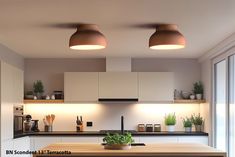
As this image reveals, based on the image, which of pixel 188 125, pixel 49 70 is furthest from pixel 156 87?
pixel 49 70

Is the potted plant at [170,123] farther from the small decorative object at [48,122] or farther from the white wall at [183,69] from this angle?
the small decorative object at [48,122]

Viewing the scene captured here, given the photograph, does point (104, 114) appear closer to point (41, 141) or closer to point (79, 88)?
point (79, 88)

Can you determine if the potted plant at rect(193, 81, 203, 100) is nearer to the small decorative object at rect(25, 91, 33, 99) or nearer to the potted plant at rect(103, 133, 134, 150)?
the small decorative object at rect(25, 91, 33, 99)

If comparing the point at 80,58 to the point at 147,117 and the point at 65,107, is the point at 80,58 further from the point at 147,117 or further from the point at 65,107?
the point at 147,117

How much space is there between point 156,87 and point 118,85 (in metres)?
0.74

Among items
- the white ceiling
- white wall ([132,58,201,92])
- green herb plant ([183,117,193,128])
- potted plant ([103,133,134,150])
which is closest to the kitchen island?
potted plant ([103,133,134,150])

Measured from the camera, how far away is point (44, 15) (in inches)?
174

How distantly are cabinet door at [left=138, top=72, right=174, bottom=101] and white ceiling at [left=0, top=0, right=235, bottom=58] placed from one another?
4.12 feet

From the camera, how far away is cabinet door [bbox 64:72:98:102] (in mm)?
7906

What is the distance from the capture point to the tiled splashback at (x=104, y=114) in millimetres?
8258

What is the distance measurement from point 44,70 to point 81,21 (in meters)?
3.80

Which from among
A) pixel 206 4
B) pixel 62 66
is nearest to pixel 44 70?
pixel 62 66

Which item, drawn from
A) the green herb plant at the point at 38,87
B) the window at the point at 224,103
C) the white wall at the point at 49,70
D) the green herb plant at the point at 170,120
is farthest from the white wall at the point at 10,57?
the window at the point at 224,103

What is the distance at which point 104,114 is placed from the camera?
827 centimetres
